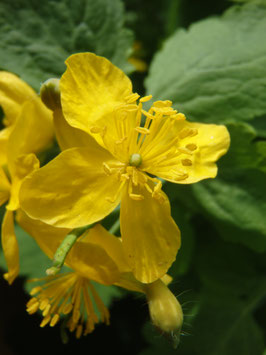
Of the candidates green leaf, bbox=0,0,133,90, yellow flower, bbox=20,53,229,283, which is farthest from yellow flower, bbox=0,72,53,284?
green leaf, bbox=0,0,133,90

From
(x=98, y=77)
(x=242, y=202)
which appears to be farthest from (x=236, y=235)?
(x=98, y=77)

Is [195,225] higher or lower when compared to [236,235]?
lower

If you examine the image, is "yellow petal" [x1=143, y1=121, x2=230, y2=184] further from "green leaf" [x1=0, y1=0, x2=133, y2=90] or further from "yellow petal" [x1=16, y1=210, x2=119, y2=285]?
"green leaf" [x1=0, y1=0, x2=133, y2=90]

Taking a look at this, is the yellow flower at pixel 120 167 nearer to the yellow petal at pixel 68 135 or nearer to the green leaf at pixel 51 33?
the yellow petal at pixel 68 135

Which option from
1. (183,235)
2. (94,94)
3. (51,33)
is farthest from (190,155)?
(51,33)

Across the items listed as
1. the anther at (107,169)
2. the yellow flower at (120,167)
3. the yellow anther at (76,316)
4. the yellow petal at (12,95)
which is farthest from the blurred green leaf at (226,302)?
the yellow petal at (12,95)

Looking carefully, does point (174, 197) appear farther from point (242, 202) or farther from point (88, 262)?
point (88, 262)
